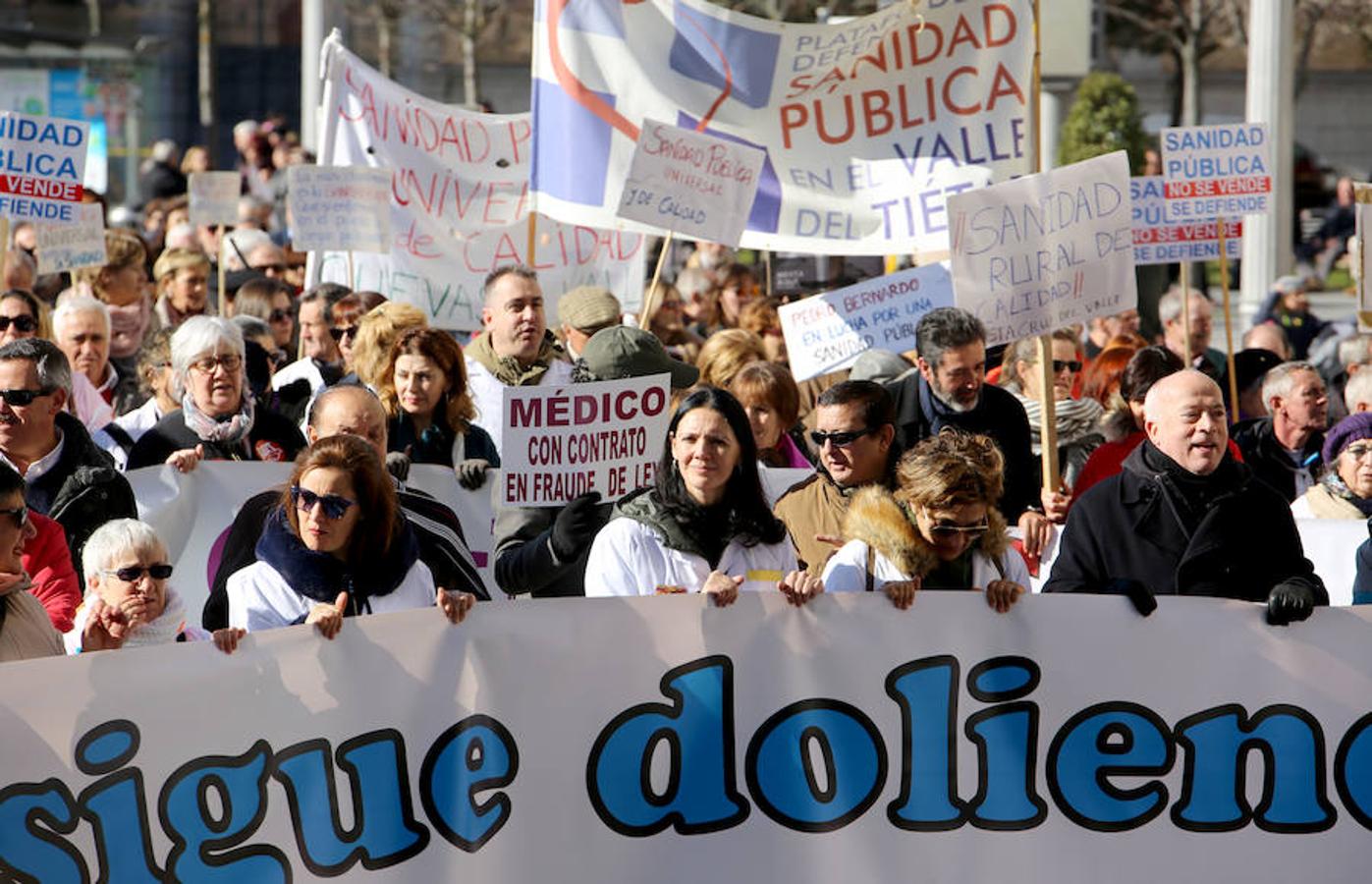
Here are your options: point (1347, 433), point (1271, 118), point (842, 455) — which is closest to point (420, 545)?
point (842, 455)

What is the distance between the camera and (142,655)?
177 inches

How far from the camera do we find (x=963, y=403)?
6.91 meters

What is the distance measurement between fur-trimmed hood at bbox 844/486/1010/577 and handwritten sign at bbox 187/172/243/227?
833 centimetres

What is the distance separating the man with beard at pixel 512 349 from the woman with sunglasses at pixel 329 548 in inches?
98.0

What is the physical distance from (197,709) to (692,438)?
1338 mm

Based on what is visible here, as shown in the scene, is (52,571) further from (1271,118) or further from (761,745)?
(1271,118)

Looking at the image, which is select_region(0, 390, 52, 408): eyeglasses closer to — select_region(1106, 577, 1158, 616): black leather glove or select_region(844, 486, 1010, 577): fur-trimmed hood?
select_region(844, 486, 1010, 577): fur-trimmed hood

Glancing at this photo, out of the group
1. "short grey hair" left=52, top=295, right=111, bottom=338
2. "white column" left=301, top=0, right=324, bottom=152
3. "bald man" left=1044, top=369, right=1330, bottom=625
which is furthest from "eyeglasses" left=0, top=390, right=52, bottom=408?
"white column" left=301, top=0, right=324, bottom=152

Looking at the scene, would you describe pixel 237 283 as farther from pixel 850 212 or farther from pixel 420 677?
pixel 420 677

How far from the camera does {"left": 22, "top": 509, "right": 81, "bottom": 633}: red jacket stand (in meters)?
5.48

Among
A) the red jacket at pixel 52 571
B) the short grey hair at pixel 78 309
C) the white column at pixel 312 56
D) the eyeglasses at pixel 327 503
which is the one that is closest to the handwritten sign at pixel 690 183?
the short grey hair at pixel 78 309

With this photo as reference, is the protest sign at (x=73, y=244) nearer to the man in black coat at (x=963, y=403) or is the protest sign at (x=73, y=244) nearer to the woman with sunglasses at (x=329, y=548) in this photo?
the man in black coat at (x=963, y=403)

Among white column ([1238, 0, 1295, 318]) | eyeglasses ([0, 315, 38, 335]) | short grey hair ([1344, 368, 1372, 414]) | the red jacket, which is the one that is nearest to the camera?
the red jacket

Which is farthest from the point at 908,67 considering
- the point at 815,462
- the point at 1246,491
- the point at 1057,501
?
the point at 1246,491
